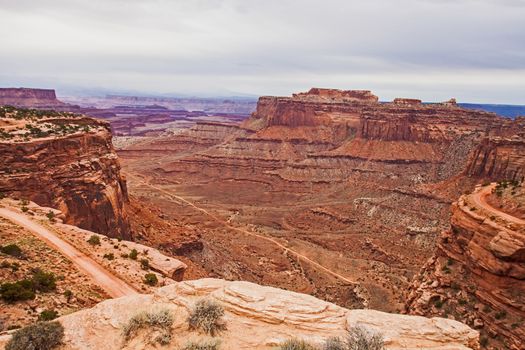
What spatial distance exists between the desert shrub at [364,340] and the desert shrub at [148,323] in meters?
6.08

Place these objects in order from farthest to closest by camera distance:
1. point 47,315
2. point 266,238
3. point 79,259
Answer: point 266,238 < point 79,259 < point 47,315

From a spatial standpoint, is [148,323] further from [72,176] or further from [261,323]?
[72,176]

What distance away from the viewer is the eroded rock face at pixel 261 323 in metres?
14.0

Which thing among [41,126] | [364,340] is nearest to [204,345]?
[364,340]

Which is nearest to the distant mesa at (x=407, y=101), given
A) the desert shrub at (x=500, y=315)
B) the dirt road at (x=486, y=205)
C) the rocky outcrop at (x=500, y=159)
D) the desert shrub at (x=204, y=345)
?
the rocky outcrop at (x=500, y=159)

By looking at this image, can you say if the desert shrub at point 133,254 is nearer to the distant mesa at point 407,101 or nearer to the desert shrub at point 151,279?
the desert shrub at point 151,279

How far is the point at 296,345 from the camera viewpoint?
12758mm

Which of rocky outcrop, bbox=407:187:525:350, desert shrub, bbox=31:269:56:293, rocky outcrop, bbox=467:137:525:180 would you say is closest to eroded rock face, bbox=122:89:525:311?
rocky outcrop, bbox=467:137:525:180

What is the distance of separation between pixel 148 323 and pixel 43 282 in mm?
10589

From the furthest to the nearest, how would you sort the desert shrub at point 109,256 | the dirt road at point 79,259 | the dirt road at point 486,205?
the desert shrub at point 109,256 → the dirt road at point 486,205 → the dirt road at point 79,259

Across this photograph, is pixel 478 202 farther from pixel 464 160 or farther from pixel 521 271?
pixel 464 160

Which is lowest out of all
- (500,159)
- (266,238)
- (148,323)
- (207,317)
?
(266,238)

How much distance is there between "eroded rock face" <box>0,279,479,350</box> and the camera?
14.0m

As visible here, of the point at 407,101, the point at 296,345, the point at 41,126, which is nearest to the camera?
the point at 296,345
